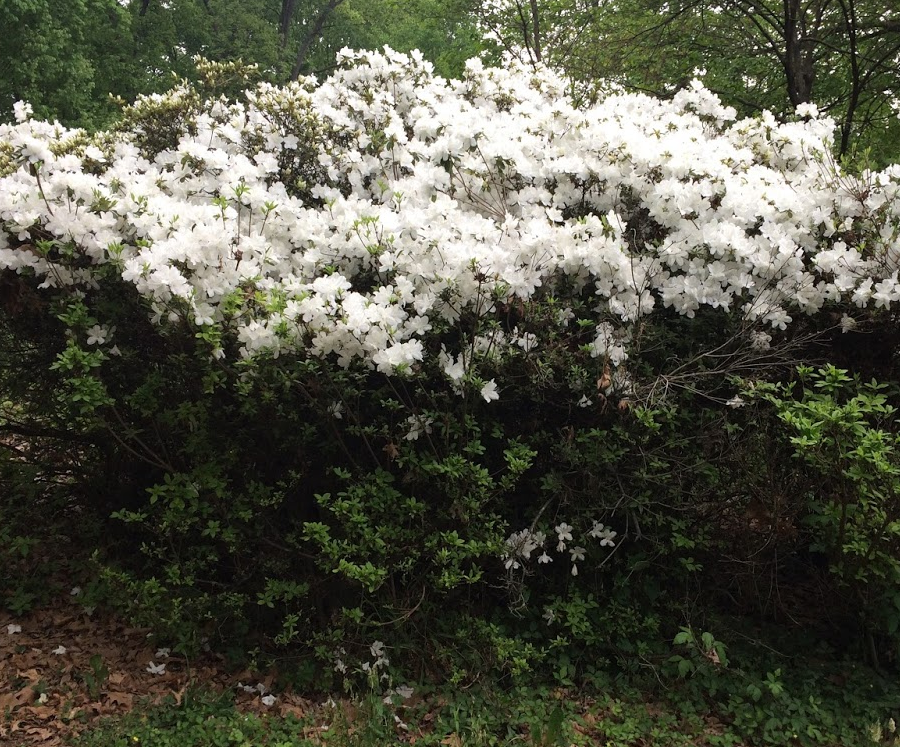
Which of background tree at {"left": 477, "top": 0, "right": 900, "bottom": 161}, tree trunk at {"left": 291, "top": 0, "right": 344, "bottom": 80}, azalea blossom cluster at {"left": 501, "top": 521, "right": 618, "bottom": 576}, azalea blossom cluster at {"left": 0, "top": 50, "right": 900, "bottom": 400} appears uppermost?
tree trunk at {"left": 291, "top": 0, "right": 344, "bottom": 80}

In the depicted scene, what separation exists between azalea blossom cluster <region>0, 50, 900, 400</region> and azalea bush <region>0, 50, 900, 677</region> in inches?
0.7

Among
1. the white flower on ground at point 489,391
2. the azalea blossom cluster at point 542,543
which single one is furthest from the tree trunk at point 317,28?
the azalea blossom cluster at point 542,543

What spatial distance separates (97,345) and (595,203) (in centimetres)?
268

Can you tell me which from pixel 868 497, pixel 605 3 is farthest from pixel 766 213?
pixel 605 3

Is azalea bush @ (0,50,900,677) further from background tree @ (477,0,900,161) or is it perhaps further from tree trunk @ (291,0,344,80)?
tree trunk @ (291,0,344,80)

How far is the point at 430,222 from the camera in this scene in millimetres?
3598

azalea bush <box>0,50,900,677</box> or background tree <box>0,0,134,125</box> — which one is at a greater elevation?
background tree <box>0,0,134,125</box>

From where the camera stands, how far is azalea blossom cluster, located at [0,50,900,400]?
10.3 ft

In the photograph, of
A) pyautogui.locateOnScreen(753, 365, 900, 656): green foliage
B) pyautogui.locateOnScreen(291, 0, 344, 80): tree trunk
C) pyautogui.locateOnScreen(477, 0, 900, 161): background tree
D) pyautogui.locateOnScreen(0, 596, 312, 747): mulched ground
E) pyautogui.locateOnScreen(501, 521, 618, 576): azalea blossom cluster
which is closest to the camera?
pyautogui.locateOnScreen(753, 365, 900, 656): green foliage

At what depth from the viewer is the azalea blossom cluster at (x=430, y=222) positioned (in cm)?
314

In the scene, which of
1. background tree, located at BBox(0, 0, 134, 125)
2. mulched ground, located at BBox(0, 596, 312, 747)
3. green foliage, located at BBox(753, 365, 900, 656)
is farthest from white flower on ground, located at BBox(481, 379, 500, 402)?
background tree, located at BBox(0, 0, 134, 125)

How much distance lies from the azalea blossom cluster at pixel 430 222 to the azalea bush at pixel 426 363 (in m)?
0.02

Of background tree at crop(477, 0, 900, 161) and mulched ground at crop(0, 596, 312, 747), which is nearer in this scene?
mulched ground at crop(0, 596, 312, 747)

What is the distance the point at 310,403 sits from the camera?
10.8 feet
